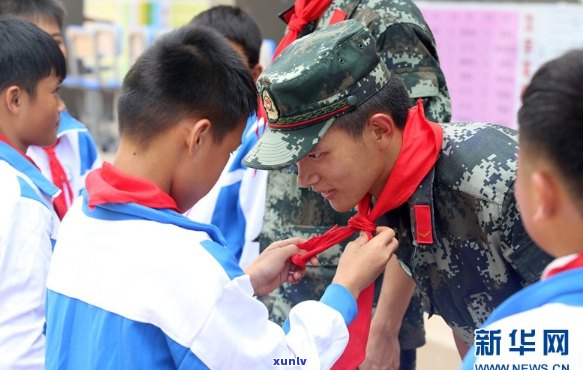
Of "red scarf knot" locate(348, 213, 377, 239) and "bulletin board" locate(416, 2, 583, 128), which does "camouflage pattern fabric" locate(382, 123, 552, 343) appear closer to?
"red scarf knot" locate(348, 213, 377, 239)

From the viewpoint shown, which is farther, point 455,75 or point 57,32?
point 455,75

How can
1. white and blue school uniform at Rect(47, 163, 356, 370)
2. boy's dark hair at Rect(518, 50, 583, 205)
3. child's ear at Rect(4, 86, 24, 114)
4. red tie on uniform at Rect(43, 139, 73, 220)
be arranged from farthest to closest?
red tie on uniform at Rect(43, 139, 73, 220) < child's ear at Rect(4, 86, 24, 114) < white and blue school uniform at Rect(47, 163, 356, 370) < boy's dark hair at Rect(518, 50, 583, 205)

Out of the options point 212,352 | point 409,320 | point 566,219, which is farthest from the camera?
point 409,320

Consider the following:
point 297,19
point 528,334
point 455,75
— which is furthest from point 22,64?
point 455,75

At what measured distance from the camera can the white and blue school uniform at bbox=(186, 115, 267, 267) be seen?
273 centimetres

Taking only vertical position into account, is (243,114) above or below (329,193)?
above

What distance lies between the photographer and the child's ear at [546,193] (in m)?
1.13

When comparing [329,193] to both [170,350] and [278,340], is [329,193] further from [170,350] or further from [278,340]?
[170,350]

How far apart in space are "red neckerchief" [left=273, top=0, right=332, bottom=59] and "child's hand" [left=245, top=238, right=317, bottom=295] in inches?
28.9

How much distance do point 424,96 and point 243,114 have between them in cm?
72

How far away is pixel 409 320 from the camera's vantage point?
2496 mm

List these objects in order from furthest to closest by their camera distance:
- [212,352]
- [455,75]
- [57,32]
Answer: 1. [455,75]
2. [57,32]
3. [212,352]

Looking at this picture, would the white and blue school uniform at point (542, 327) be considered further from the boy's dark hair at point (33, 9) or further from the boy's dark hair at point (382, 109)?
the boy's dark hair at point (33, 9)

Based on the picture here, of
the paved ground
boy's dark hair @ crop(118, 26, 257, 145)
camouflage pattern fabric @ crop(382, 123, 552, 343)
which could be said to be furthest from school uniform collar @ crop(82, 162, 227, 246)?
the paved ground
